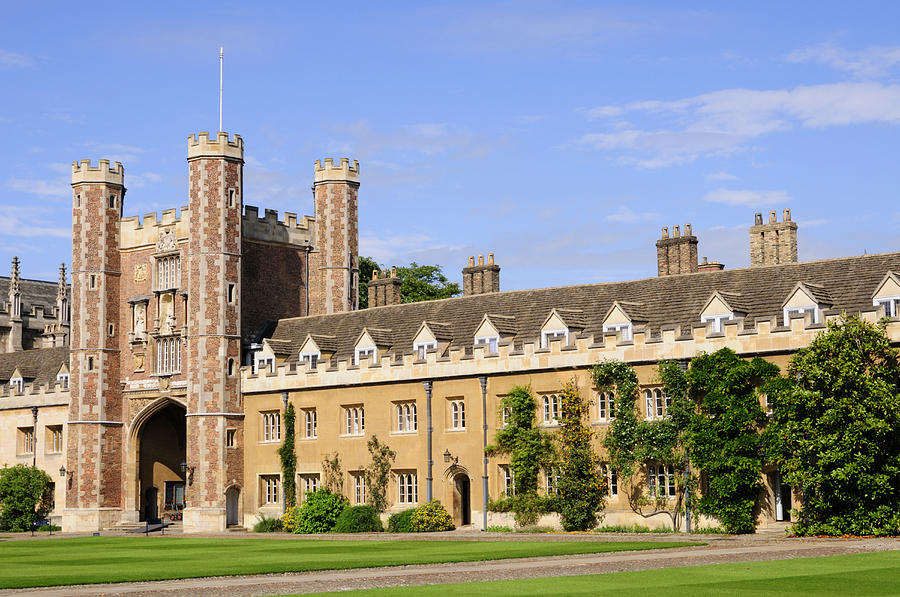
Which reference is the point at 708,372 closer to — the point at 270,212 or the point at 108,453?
the point at 270,212

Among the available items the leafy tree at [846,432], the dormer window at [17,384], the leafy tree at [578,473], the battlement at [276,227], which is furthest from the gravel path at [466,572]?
the dormer window at [17,384]

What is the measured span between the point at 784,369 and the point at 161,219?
29003mm

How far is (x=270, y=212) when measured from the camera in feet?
180

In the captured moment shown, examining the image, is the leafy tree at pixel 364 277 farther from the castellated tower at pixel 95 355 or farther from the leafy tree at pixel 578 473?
the leafy tree at pixel 578 473

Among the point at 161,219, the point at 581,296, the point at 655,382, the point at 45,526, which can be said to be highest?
the point at 161,219

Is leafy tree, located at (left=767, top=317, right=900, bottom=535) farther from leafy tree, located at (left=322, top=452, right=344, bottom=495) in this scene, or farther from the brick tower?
the brick tower

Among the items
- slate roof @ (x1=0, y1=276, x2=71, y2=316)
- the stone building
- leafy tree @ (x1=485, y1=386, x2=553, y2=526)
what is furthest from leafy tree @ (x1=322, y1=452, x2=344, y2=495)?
A: slate roof @ (x1=0, y1=276, x2=71, y2=316)

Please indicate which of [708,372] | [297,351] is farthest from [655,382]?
[297,351]

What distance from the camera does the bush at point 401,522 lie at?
138 feet

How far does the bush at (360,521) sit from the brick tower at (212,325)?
7.00 metres

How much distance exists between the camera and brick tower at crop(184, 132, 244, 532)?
49188 mm

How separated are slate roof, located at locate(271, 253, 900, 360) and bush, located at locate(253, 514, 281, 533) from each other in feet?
21.8

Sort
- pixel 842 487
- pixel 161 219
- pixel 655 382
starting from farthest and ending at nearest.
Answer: pixel 161 219, pixel 655 382, pixel 842 487

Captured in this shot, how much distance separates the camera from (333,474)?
4672cm
